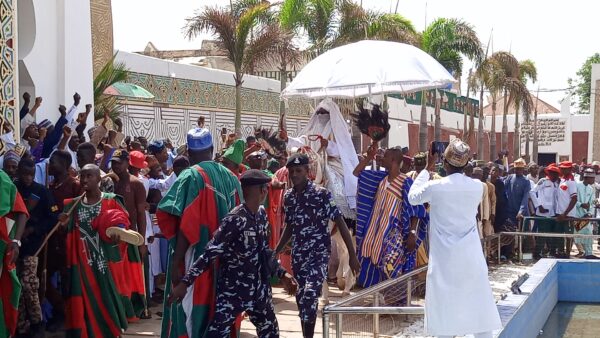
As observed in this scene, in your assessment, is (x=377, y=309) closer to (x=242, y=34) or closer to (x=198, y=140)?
(x=198, y=140)

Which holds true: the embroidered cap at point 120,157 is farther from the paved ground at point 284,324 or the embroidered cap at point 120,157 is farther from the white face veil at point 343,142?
the white face veil at point 343,142

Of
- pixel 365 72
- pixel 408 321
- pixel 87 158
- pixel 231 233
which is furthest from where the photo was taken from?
pixel 365 72

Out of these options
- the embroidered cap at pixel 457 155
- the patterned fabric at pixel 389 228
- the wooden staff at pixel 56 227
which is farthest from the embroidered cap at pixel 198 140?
the patterned fabric at pixel 389 228

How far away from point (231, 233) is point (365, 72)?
14.5 ft

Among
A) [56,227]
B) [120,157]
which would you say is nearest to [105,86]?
[120,157]

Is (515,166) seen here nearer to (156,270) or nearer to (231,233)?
(156,270)

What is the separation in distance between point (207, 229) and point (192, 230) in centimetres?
12

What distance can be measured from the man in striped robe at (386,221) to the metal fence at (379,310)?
0.35 m

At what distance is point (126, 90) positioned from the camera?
53.2 feet

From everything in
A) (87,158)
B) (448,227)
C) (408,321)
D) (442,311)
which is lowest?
(408,321)

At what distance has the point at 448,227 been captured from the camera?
18.5 feet

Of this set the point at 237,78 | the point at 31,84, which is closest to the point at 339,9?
the point at 237,78

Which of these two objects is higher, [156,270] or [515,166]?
[515,166]

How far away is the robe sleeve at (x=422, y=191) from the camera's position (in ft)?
18.8
